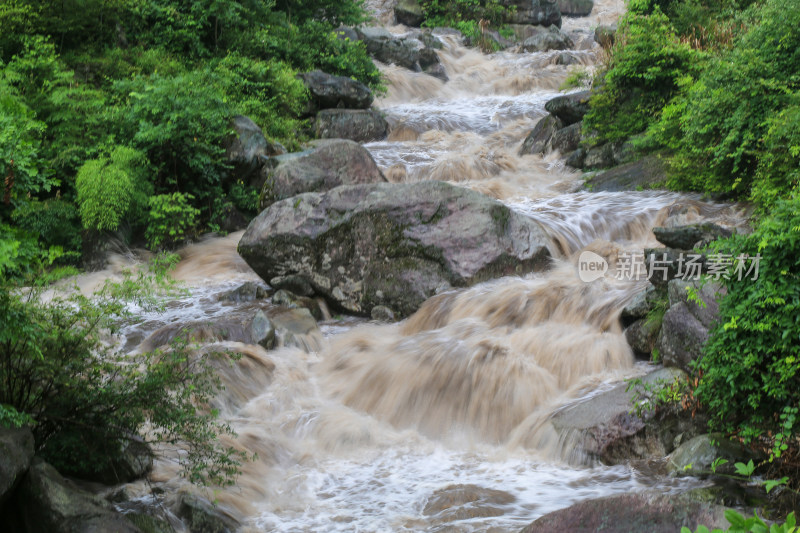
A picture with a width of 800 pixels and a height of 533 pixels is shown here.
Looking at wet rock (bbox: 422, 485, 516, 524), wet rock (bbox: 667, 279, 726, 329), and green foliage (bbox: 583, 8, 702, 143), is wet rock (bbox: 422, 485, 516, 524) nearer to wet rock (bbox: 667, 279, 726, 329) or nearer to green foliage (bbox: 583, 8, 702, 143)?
wet rock (bbox: 667, 279, 726, 329)

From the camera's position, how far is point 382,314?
8.97 metres

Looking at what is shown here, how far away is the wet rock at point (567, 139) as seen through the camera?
14.7m

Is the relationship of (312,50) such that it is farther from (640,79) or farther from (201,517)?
(201,517)

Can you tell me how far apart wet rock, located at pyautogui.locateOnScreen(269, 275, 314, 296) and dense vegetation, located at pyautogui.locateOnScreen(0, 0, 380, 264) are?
2812 millimetres

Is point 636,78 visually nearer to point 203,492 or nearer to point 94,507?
point 203,492

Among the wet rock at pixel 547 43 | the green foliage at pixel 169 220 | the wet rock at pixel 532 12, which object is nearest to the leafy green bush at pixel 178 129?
the green foliage at pixel 169 220

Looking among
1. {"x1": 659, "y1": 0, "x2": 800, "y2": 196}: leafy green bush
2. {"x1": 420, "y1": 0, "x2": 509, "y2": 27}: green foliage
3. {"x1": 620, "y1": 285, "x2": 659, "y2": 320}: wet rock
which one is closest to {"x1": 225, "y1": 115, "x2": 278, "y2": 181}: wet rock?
{"x1": 659, "y1": 0, "x2": 800, "y2": 196}: leafy green bush

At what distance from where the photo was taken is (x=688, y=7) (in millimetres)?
15023

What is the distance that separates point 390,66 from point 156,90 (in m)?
11.6

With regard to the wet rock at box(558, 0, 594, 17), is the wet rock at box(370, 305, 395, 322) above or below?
below

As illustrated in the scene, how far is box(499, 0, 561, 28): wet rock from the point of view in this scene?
29500mm

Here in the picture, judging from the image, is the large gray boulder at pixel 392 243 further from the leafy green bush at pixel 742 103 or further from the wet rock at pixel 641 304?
the leafy green bush at pixel 742 103

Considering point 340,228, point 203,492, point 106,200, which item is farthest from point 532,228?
point 106,200

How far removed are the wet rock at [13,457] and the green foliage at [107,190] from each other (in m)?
6.95
